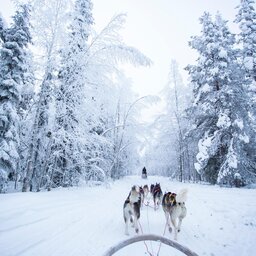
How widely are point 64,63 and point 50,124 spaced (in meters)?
3.99

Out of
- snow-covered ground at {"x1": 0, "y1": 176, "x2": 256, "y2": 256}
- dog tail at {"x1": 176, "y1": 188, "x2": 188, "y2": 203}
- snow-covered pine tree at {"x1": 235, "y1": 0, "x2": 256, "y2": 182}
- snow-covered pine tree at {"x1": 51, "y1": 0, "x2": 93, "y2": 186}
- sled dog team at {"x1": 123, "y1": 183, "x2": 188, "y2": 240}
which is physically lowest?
snow-covered ground at {"x1": 0, "y1": 176, "x2": 256, "y2": 256}

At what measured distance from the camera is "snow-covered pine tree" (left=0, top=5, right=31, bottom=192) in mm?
14184

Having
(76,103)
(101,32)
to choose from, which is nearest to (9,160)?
(76,103)

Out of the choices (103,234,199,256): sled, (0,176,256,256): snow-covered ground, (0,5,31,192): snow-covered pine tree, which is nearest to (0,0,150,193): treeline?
(0,5,31,192): snow-covered pine tree

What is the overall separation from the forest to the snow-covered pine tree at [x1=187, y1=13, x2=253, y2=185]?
0.25 ft

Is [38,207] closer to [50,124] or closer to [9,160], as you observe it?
[50,124]

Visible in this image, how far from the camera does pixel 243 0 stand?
19109 millimetres

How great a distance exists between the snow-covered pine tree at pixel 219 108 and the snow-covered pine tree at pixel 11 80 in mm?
14397

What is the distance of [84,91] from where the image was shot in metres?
12.6

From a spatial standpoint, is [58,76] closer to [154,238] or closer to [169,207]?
[169,207]

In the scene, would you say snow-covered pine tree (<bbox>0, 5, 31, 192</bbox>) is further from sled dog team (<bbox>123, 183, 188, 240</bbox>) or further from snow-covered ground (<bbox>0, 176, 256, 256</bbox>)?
sled dog team (<bbox>123, 183, 188, 240</bbox>)

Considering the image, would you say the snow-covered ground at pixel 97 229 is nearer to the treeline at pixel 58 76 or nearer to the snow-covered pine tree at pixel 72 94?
the snow-covered pine tree at pixel 72 94

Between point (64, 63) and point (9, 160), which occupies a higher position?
point (64, 63)

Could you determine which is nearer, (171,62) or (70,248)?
(70,248)
